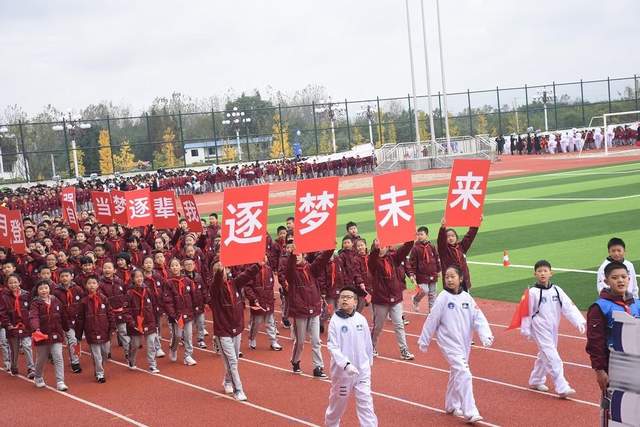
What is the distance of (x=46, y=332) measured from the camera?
12641mm

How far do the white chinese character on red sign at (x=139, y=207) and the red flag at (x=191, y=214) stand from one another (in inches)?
44.6

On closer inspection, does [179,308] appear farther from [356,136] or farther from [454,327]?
[356,136]

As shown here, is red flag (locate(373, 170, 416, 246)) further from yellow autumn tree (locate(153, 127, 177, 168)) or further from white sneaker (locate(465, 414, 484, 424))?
yellow autumn tree (locate(153, 127, 177, 168))

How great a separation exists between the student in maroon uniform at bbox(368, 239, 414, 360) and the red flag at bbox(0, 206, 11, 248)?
9027 mm

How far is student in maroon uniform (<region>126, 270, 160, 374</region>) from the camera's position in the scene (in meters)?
13.2

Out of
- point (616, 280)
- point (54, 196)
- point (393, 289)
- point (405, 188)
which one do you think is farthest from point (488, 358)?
point (54, 196)

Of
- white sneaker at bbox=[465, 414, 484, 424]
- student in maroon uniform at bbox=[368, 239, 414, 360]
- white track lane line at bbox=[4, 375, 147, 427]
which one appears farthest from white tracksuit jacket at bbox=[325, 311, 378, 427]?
student in maroon uniform at bbox=[368, 239, 414, 360]

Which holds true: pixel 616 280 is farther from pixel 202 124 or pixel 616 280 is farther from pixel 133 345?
pixel 202 124

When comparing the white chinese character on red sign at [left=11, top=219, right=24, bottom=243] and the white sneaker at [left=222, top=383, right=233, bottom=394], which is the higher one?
the white chinese character on red sign at [left=11, top=219, right=24, bottom=243]

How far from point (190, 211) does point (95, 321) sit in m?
5.74

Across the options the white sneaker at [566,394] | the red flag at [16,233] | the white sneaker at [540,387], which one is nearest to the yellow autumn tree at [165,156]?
the red flag at [16,233]

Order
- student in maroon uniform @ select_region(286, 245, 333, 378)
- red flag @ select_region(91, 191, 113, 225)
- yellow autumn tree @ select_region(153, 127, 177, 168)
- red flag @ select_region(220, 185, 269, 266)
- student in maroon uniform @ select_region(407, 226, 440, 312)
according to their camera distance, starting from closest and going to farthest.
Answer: red flag @ select_region(220, 185, 269, 266) → student in maroon uniform @ select_region(286, 245, 333, 378) → student in maroon uniform @ select_region(407, 226, 440, 312) → red flag @ select_region(91, 191, 113, 225) → yellow autumn tree @ select_region(153, 127, 177, 168)

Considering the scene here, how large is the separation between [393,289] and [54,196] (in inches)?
1448

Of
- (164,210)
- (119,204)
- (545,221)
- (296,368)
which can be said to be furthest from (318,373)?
(545,221)
